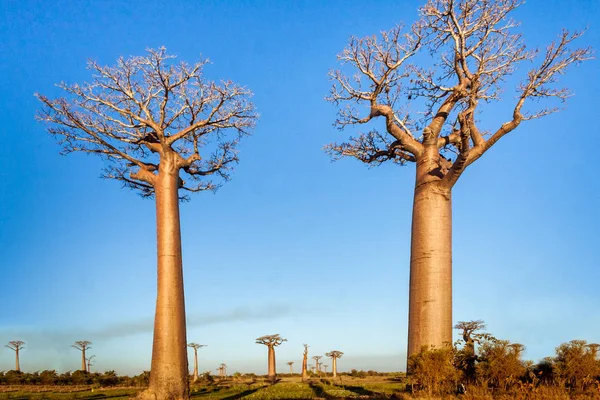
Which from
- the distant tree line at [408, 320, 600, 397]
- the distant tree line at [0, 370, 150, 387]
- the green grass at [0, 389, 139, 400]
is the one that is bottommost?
the distant tree line at [0, 370, 150, 387]

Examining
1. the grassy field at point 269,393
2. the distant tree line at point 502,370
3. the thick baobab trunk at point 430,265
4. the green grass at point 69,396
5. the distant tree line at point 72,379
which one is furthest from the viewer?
the distant tree line at point 72,379

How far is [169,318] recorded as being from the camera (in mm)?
10922

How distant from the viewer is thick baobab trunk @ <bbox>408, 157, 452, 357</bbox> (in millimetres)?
8875

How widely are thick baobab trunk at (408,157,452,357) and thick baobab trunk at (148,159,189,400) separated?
4599 millimetres

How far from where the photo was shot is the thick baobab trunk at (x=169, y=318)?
10.6 metres

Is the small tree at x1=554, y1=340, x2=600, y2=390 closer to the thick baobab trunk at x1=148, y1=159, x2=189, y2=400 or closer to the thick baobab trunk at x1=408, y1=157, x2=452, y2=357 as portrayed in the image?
the thick baobab trunk at x1=408, y1=157, x2=452, y2=357

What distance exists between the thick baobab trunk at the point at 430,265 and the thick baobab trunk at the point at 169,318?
460 cm

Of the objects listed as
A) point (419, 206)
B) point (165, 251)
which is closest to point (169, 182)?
point (165, 251)

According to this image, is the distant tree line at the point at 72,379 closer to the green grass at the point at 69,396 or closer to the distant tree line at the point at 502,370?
the green grass at the point at 69,396

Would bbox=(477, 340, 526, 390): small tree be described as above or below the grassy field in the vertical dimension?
above

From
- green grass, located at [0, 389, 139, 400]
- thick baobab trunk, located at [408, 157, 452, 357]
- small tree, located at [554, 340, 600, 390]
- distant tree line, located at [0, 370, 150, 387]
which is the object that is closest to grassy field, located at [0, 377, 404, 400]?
green grass, located at [0, 389, 139, 400]

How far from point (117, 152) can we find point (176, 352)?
5.24 m

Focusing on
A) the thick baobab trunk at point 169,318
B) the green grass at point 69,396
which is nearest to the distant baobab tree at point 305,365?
the green grass at point 69,396

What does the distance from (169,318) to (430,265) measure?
5218mm
